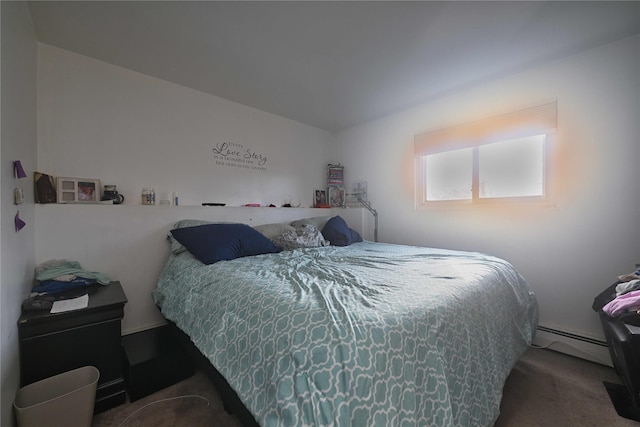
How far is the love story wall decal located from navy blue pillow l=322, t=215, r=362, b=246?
3.66ft

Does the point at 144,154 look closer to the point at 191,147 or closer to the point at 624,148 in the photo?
the point at 191,147

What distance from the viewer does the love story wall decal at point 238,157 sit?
2828mm

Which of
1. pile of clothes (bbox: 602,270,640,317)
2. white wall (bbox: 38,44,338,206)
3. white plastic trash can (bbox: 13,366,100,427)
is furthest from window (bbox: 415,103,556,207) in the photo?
white plastic trash can (bbox: 13,366,100,427)

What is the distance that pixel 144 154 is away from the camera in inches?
92.4

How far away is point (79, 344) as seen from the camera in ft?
4.63

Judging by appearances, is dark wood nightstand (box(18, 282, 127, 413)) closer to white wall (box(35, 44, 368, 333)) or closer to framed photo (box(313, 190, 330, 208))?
white wall (box(35, 44, 368, 333))

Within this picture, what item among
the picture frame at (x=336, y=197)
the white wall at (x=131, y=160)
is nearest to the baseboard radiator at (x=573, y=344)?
the picture frame at (x=336, y=197)

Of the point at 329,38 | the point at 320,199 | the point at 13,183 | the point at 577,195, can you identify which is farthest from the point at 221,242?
the point at 577,195

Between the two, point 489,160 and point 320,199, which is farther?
point 320,199

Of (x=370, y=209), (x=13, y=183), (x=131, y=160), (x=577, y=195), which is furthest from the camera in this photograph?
(x=370, y=209)

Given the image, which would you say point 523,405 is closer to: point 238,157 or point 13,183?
point 13,183

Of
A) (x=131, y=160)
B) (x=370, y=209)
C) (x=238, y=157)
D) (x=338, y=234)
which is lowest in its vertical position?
(x=338, y=234)

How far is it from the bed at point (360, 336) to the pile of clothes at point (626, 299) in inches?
16.2

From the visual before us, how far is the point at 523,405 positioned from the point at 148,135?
3525 millimetres
